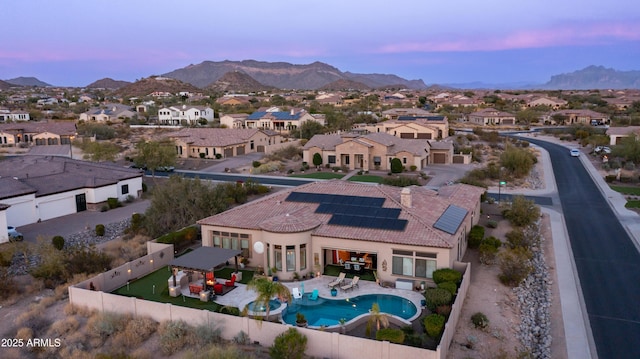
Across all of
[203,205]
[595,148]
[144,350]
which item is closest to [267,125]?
[595,148]

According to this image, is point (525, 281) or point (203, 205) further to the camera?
point (203, 205)

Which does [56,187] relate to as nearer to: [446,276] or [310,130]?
[446,276]

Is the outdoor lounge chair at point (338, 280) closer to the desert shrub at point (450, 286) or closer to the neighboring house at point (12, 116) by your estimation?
the desert shrub at point (450, 286)

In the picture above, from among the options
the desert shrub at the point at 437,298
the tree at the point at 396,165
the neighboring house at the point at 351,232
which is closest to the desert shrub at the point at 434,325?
the desert shrub at the point at 437,298

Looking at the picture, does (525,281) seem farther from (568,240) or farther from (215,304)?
(215,304)

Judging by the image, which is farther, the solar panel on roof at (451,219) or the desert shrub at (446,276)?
the solar panel on roof at (451,219)

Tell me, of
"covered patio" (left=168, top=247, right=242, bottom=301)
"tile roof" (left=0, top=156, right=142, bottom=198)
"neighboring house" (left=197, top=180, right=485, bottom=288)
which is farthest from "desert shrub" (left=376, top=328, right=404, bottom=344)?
"tile roof" (left=0, top=156, right=142, bottom=198)

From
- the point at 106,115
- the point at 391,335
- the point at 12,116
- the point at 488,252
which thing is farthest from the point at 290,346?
the point at 12,116
